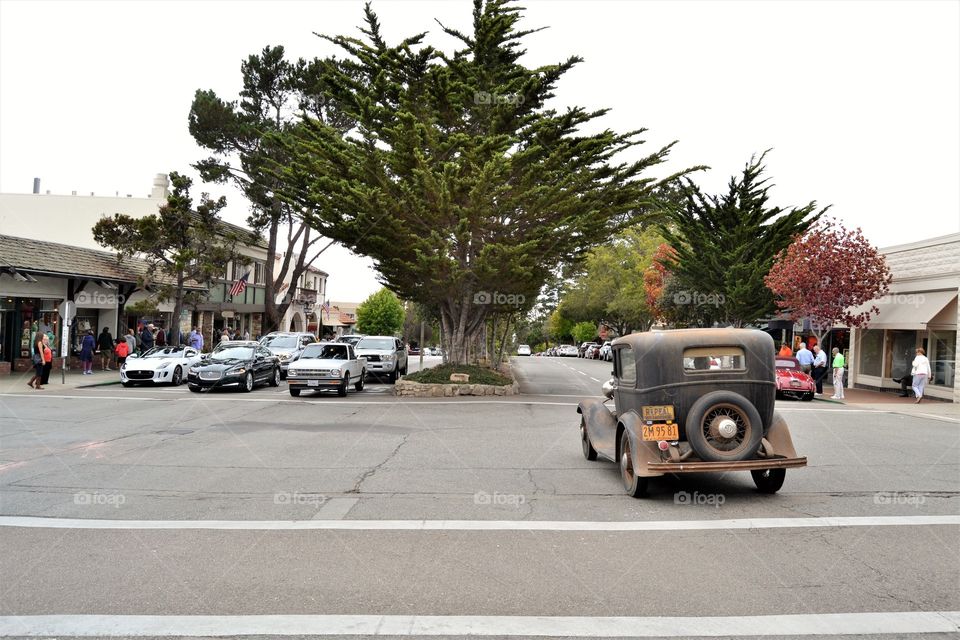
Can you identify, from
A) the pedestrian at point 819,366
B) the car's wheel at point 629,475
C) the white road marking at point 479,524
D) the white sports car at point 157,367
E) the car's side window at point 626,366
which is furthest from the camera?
the pedestrian at point 819,366

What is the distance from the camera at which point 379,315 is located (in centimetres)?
9162

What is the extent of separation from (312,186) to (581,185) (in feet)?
27.7

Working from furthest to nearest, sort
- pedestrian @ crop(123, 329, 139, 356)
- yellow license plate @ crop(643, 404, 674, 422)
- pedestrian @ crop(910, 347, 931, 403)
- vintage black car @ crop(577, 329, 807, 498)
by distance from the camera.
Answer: pedestrian @ crop(123, 329, 139, 356) → pedestrian @ crop(910, 347, 931, 403) → yellow license plate @ crop(643, 404, 674, 422) → vintage black car @ crop(577, 329, 807, 498)

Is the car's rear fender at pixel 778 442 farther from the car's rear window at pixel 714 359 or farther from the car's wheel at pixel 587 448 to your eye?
the car's wheel at pixel 587 448

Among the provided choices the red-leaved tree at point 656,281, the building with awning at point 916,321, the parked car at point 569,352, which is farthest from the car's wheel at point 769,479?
the parked car at point 569,352

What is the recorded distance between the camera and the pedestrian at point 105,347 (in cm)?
3009

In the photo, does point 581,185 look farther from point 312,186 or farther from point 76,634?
point 76,634

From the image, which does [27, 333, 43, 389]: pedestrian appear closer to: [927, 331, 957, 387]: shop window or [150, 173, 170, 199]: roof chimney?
[150, 173, 170, 199]: roof chimney

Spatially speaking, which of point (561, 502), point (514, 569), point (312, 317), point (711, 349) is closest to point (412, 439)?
point (561, 502)

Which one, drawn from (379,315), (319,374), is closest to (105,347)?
(319,374)

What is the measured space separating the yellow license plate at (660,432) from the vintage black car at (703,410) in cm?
1

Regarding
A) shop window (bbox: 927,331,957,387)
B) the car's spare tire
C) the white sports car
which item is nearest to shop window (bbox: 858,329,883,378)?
shop window (bbox: 927,331,957,387)

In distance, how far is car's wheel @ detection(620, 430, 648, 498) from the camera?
8.66 metres

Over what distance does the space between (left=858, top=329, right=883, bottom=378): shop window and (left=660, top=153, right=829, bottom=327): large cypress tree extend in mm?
4438
